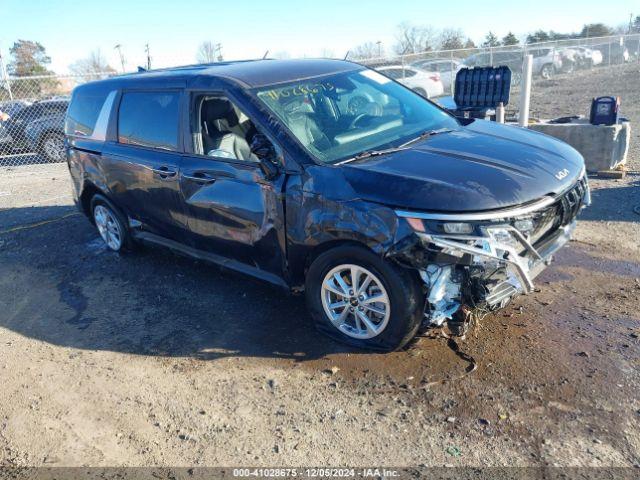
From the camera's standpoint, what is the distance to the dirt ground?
2943 millimetres

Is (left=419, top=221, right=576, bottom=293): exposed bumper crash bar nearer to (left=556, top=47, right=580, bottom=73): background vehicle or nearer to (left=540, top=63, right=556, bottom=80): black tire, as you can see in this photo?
(left=540, top=63, right=556, bottom=80): black tire

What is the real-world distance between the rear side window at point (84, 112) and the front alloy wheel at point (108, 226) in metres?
0.86

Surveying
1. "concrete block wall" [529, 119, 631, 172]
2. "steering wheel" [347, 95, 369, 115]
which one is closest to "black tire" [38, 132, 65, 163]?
"steering wheel" [347, 95, 369, 115]

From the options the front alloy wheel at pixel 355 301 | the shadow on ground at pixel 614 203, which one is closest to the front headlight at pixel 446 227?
the front alloy wheel at pixel 355 301

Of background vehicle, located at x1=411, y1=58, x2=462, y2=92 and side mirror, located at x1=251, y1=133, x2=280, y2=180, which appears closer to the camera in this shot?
side mirror, located at x1=251, y1=133, x2=280, y2=180

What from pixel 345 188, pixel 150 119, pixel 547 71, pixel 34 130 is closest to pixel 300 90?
pixel 345 188

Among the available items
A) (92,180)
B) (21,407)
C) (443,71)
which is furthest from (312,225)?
(443,71)

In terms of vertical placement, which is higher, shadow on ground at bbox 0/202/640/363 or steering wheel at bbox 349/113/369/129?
steering wheel at bbox 349/113/369/129

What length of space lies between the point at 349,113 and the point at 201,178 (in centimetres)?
131

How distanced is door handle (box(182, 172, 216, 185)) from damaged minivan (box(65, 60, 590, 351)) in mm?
13

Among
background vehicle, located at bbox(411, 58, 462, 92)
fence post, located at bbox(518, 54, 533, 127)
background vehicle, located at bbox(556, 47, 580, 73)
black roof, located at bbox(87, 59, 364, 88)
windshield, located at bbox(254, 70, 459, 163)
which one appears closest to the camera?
windshield, located at bbox(254, 70, 459, 163)

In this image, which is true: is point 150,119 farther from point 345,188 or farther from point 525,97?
point 525,97

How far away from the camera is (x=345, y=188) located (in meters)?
3.44

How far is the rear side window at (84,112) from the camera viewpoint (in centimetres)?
564
